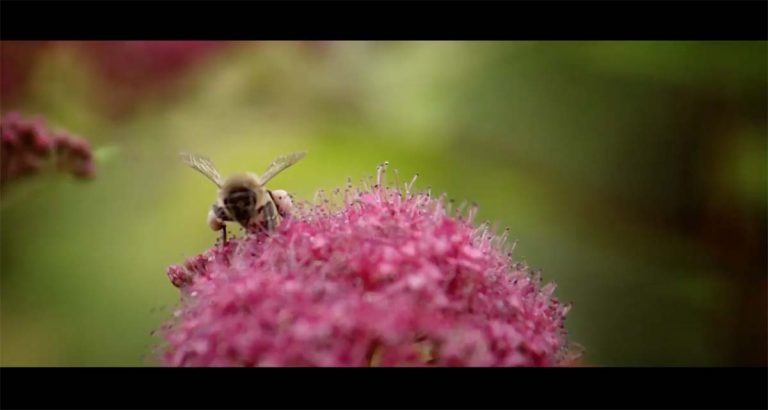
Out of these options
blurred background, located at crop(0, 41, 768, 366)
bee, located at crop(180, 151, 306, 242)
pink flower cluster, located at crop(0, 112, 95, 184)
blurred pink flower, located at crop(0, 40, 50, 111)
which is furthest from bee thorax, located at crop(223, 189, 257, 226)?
blurred pink flower, located at crop(0, 40, 50, 111)

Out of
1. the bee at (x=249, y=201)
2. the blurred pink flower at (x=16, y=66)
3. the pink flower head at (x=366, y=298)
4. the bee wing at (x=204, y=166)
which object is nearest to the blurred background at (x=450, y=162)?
the blurred pink flower at (x=16, y=66)

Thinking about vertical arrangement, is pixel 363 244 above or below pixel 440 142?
below

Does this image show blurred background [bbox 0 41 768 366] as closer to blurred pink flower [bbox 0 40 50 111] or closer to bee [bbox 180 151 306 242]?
blurred pink flower [bbox 0 40 50 111]

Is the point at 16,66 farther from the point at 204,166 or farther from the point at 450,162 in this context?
the point at 450,162

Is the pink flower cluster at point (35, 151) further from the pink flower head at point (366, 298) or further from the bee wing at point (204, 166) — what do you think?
the pink flower head at point (366, 298)

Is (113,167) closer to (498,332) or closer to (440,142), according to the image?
(440,142)
